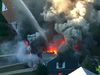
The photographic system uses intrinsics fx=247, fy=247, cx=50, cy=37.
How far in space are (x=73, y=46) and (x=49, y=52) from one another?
389cm

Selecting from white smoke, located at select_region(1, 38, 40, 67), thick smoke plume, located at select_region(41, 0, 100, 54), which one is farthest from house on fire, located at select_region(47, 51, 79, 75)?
white smoke, located at select_region(1, 38, 40, 67)

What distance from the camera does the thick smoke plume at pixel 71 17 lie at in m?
35.4

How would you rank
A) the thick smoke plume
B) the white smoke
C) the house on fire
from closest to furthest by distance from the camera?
the house on fire
the thick smoke plume
the white smoke

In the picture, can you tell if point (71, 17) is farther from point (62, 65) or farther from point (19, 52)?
point (19, 52)

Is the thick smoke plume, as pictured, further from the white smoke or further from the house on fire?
the white smoke

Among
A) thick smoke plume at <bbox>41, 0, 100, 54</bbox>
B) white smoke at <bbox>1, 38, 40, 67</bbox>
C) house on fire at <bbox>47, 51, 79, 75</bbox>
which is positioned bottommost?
house on fire at <bbox>47, 51, 79, 75</bbox>

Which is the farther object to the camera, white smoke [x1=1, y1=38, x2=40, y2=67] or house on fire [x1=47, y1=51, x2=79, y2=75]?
white smoke [x1=1, y1=38, x2=40, y2=67]

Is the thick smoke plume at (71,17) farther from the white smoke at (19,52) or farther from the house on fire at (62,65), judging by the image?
the white smoke at (19,52)

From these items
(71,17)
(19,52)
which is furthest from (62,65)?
(71,17)

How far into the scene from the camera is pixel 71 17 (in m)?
38.1

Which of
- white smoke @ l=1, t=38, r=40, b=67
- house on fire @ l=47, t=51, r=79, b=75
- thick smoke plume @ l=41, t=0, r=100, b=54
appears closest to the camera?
house on fire @ l=47, t=51, r=79, b=75

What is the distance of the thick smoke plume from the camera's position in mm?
35375

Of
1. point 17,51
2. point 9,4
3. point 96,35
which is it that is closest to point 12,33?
point 9,4

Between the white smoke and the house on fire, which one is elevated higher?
the white smoke
